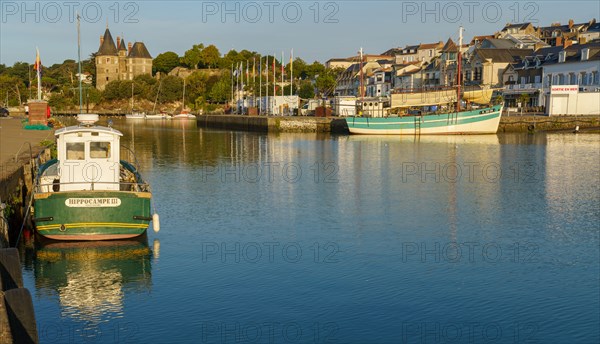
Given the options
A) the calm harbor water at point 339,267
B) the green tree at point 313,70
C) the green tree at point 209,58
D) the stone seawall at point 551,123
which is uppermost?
the green tree at point 209,58

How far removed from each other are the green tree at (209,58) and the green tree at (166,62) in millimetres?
8924

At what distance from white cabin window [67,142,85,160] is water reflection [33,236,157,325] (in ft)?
9.54

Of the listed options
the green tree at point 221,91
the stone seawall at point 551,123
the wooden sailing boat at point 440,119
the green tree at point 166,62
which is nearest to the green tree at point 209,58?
the green tree at point 166,62

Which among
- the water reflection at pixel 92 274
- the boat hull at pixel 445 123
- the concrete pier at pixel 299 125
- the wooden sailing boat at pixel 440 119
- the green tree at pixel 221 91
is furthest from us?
the green tree at pixel 221 91

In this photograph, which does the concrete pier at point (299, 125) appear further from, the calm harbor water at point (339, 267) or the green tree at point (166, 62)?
the green tree at point (166, 62)

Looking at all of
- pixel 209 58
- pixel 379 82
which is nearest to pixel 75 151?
pixel 379 82

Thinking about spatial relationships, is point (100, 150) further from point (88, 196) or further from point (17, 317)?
point (17, 317)

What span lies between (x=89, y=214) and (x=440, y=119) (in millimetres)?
64705

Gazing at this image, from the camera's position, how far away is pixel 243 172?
1719 inches

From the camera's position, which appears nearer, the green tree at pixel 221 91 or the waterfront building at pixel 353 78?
the waterfront building at pixel 353 78

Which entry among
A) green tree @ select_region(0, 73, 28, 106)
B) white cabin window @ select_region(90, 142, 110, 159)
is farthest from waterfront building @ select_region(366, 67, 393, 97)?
white cabin window @ select_region(90, 142, 110, 159)

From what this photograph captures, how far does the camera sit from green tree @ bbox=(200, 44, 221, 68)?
7106 inches

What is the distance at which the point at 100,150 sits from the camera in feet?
74.6

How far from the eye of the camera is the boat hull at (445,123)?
263 feet
